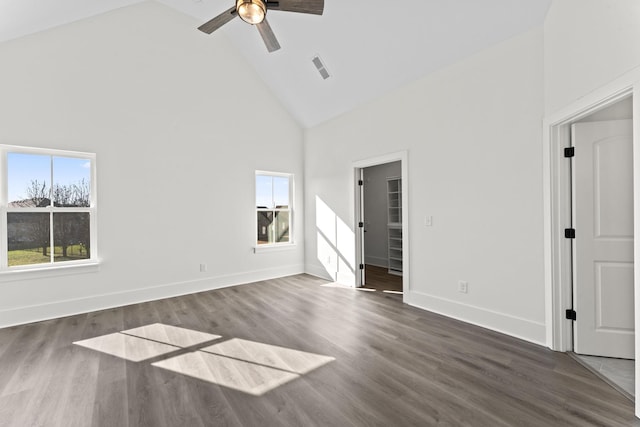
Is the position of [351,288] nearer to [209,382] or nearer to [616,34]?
[209,382]

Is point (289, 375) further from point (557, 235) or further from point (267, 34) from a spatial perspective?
point (267, 34)

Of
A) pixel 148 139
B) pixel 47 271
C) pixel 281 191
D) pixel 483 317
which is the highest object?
pixel 148 139

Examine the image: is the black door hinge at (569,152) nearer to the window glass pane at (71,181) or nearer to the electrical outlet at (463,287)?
the electrical outlet at (463,287)

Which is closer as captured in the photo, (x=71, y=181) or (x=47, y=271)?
(x=47, y=271)

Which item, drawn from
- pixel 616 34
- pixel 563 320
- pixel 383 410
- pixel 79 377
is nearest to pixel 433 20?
pixel 616 34

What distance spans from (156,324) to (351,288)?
2.81 meters

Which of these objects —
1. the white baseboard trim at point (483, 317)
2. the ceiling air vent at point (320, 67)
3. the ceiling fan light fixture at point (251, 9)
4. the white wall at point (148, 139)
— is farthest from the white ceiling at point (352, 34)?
the white baseboard trim at point (483, 317)

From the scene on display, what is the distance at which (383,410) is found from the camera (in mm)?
1789

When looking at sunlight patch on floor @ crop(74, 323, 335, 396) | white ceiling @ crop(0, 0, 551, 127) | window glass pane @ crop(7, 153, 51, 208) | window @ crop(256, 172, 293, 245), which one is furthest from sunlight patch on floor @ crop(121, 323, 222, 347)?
white ceiling @ crop(0, 0, 551, 127)

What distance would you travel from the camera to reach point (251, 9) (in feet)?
6.95

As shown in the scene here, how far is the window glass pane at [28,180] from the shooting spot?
3.35 meters

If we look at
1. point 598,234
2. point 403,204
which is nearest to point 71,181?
point 403,204

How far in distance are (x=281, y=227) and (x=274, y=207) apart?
0.43m

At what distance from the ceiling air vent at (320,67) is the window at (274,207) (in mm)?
2002
